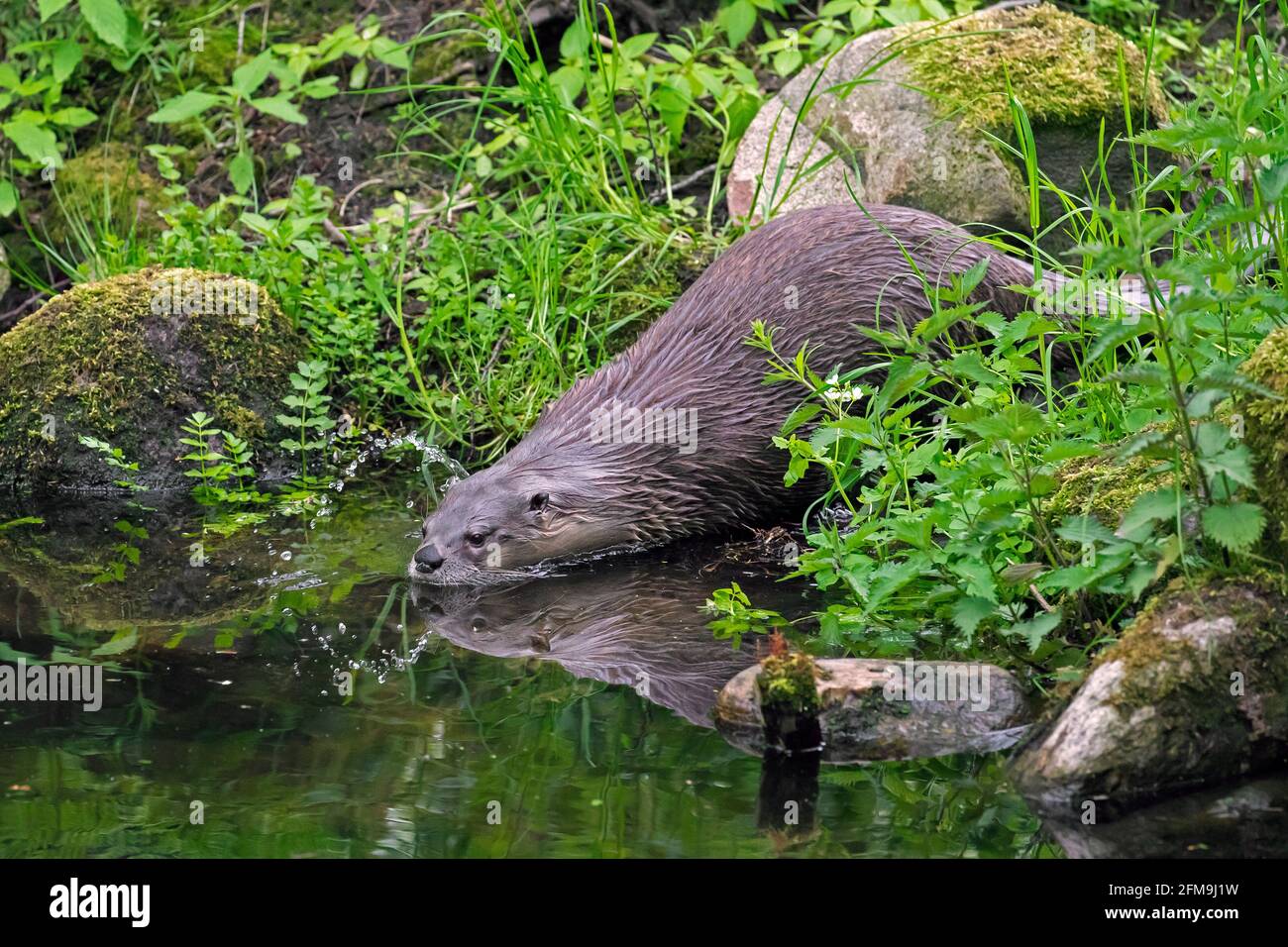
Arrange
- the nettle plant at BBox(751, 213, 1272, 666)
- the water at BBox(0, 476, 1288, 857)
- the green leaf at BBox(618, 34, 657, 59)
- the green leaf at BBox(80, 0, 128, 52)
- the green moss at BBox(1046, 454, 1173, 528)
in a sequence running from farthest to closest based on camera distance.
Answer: the green leaf at BBox(80, 0, 128, 52)
the green leaf at BBox(618, 34, 657, 59)
the green moss at BBox(1046, 454, 1173, 528)
the nettle plant at BBox(751, 213, 1272, 666)
the water at BBox(0, 476, 1288, 857)

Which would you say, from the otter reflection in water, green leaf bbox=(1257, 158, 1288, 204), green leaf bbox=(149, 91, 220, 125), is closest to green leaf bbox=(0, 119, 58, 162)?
green leaf bbox=(149, 91, 220, 125)

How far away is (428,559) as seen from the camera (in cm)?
470

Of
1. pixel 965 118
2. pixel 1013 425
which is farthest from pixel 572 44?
pixel 1013 425

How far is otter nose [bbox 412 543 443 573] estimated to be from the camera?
4.70 meters

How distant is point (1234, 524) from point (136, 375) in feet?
13.5

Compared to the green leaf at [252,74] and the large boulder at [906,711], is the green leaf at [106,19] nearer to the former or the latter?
the green leaf at [252,74]

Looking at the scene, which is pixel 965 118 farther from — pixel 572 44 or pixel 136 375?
pixel 136 375

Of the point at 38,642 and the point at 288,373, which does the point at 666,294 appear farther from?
the point at 38,642

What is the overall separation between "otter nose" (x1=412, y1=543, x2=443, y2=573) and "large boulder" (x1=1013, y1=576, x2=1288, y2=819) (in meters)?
2.07

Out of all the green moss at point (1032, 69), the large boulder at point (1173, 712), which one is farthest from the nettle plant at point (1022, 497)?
the green moss at point (1032, 69)

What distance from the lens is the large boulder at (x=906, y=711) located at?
3.30 metres

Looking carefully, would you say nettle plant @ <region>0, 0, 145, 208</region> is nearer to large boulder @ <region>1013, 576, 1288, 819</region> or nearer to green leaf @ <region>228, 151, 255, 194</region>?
green leaf @ <region>228, 151, 255, 194</region>

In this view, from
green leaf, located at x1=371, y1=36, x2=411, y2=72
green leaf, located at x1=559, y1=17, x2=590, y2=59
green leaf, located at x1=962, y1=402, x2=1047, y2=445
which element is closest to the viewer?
green leaf, located at x1=962, y1=402, x2=1047, y2=445

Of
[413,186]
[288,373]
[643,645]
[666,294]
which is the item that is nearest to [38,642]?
[643,645]
